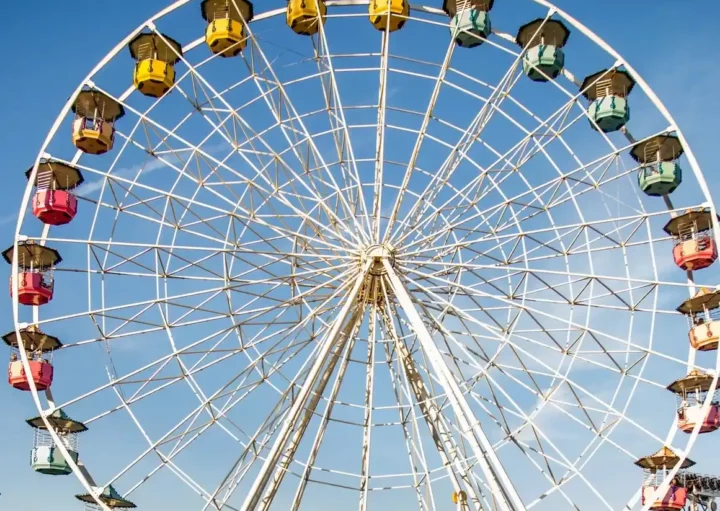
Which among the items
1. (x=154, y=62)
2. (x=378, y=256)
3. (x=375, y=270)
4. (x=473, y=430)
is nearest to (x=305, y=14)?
(x=154, y=62)

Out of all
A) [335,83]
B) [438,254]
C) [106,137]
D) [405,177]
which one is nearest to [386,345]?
[438,254]

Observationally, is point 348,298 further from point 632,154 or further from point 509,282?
point 632,154

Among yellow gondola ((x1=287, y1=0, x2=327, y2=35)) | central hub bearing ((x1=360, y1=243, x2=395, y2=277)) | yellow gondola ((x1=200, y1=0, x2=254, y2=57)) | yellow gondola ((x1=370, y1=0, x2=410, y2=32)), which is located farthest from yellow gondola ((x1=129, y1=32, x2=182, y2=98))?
central hub bearing ((x1=360, y1=243, x2=395, y2=277))

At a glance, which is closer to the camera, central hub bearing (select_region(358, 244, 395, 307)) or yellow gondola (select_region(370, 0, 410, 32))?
central hub bearing (select_region(358, 244, 395, 307))

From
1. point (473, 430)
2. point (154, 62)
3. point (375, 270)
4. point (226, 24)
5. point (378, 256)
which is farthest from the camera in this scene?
point (226, 24)

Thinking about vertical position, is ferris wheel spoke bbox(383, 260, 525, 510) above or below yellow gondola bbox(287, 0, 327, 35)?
below

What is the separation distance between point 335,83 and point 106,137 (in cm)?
559

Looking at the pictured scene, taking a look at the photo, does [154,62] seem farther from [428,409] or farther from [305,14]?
[428,409]

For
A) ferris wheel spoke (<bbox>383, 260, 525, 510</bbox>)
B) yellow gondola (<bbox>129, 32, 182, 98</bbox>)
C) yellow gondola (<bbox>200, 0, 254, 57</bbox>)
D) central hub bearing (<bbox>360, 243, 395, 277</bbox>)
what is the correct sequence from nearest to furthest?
1. ferris wheel spoke (<bbox>383, 260, 525, 510</bbox>)
2. central hub bearing (<bbox>360, 243, 395, 277</bbox>)
3. yellow gondola (<bbox>129, 32, 182, 98</bbox>)
4. yellow gondola (<bbox>200, 0, 254, 57</bbox>)

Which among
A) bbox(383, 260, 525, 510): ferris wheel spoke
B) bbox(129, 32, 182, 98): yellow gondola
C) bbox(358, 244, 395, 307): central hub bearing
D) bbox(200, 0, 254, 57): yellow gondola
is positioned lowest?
bbox(383, 260, 525, 510): ferris wheel spoke

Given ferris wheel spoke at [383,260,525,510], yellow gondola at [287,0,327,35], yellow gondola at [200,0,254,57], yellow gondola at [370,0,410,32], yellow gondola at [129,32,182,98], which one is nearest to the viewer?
ferris wheel spoke at [383,260,525,510]

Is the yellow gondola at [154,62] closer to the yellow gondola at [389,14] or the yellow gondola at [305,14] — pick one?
the yellow gondola at [305,14]

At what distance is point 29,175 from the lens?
2178 cm

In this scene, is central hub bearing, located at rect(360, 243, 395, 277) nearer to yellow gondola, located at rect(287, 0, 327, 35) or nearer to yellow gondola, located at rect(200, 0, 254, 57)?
yellow gondola, located at rect(287, 0, 327, 35)
